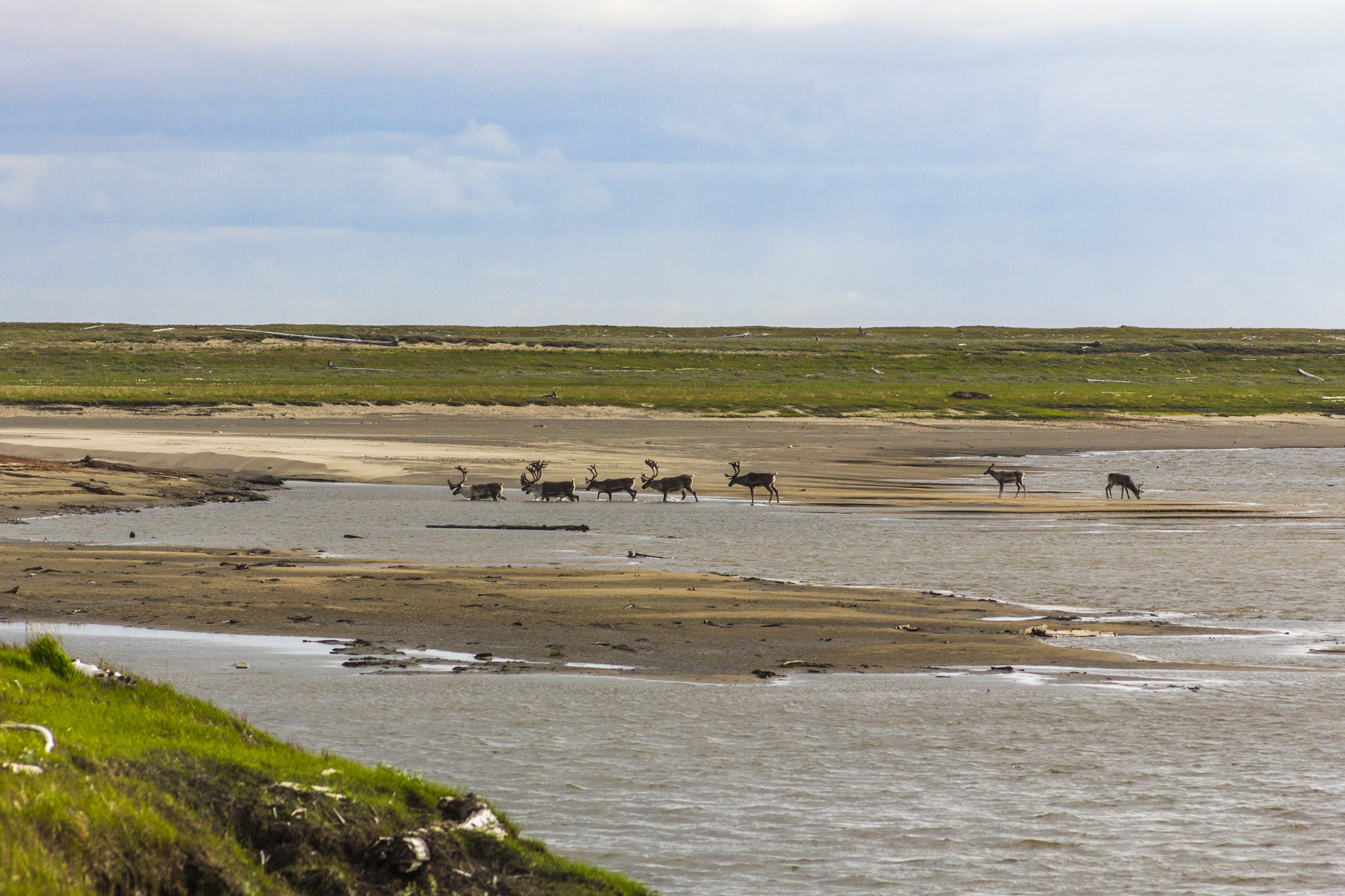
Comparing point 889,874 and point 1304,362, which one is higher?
point 1304,362

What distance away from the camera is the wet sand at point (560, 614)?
12.0 m

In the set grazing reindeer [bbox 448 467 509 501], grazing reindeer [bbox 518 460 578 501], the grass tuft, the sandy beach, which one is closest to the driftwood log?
the sandy beach

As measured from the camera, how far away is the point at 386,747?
8688mm

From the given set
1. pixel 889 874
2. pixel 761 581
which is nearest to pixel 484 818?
pixel 889 874

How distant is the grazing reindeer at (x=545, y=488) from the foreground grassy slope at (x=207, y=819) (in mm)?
A: 20538

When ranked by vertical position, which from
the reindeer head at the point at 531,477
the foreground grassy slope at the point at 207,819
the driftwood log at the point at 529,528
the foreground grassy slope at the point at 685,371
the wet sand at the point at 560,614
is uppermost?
the foreground grassy slope at the point at 685,371

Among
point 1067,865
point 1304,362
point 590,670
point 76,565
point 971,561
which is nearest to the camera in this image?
point 1067,865

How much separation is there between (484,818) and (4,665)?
3561 millimetres

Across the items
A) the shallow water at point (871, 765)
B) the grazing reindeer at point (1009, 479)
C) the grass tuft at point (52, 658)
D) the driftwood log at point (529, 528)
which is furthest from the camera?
the grazing reindeer at point (1009, 479)

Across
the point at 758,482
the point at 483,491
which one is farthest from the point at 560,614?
the point at 758,482

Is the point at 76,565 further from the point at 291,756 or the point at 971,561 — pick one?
the point at 971,561

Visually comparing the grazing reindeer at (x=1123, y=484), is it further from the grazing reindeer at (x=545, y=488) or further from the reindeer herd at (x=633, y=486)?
the grazing reindeer at (x=545, y=488)

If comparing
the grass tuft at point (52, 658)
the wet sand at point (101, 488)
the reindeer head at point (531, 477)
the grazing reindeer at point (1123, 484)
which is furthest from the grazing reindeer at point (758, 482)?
the grass tuft at point (52, 658)

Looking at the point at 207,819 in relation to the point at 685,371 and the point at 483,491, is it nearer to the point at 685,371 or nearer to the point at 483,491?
the point at 483,491
